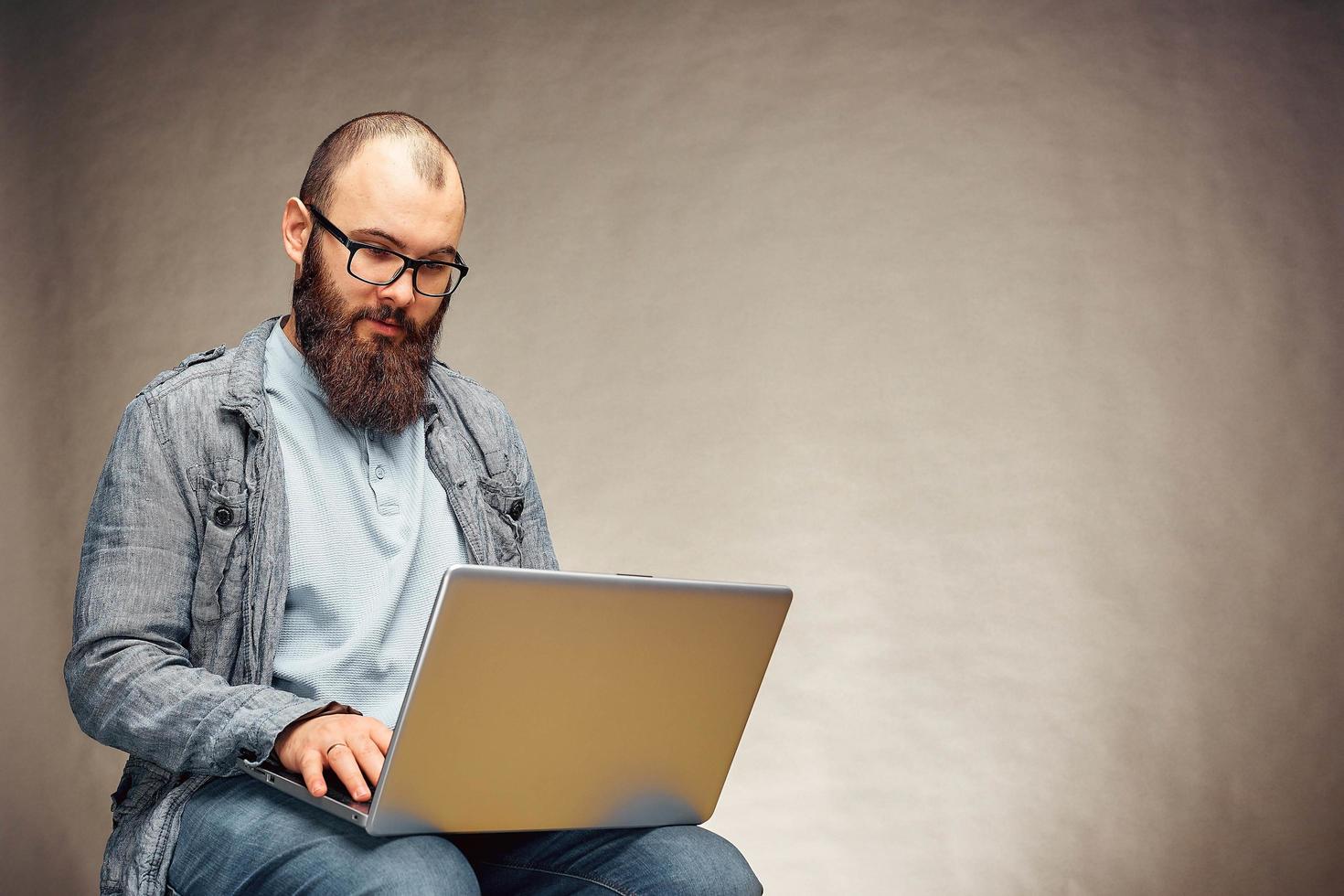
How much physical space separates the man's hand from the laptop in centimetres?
2

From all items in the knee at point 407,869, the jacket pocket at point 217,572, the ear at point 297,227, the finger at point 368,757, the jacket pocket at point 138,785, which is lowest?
the jacket pocket at point 138,785

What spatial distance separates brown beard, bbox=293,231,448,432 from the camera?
140 centimetres

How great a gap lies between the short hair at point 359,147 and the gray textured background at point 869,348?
4.81 feet

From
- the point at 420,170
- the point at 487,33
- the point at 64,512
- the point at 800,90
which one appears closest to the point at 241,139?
the point at 487,33

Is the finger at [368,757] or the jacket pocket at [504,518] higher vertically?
the jacket pocket at [504,518]

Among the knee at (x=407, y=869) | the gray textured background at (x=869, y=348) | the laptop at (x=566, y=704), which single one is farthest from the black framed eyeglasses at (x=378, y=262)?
the gray textured background at (x=869, y=348)

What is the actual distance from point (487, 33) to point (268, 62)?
0.53 m

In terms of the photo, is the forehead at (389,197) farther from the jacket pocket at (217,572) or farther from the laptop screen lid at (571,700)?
the laptop screen lid at (571,700)

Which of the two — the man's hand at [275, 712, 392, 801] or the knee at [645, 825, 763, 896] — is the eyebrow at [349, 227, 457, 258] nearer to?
the man's hand at [275, 712, 392, 801]

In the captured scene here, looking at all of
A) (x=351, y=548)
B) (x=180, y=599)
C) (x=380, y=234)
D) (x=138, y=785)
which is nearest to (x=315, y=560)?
(x=351, y=548)

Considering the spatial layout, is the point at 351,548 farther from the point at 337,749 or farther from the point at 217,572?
the point at 337,749

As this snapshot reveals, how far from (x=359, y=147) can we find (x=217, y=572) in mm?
506

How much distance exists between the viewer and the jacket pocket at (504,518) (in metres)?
1.51

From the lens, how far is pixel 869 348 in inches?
110
